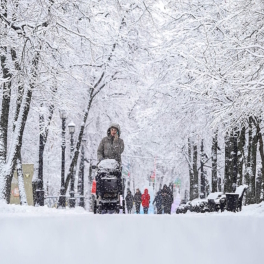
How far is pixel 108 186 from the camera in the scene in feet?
39.2

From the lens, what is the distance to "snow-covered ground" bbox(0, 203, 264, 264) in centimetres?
369

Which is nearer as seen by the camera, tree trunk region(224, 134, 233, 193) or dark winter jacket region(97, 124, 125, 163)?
dark winter jacket region(97, 124, 125, 163)

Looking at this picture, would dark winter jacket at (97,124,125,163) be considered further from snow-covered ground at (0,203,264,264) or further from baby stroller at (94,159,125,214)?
snow-covered ground at (0,203,264,264)

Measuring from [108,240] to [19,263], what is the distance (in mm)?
1357

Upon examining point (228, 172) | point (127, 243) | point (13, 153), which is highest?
point (13, 153)

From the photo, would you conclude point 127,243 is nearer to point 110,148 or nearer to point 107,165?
point 107,165

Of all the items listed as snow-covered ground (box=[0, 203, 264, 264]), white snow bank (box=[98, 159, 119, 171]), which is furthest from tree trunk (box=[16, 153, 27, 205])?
snow-covered ground (box=[0, 203, 264, 264])

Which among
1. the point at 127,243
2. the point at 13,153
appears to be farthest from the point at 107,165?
the point at 127,243

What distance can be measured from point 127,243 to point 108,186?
7.48 metres

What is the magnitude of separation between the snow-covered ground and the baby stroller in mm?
5245

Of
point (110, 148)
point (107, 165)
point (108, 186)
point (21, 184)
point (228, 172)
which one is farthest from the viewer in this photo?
point (21, 184)

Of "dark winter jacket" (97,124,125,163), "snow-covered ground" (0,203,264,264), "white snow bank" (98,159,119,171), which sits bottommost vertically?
"snow-covered ground" (0,203,264,264)

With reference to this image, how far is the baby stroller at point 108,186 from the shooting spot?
38.4ft

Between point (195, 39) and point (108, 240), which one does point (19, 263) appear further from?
point (195, 39)
